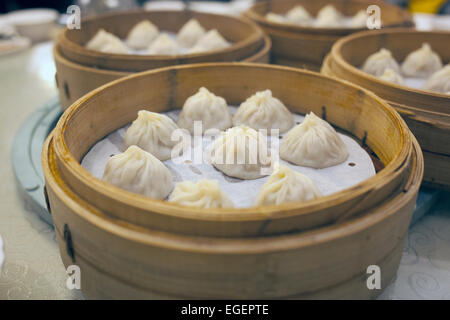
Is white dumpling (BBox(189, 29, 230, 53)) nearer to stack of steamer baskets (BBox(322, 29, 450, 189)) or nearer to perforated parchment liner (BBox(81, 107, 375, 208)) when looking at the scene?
stack of steamer baskets (BBox(322, 29, 450, 189))

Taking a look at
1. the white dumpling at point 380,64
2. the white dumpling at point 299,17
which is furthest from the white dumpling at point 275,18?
the white dumpling at point 380,64

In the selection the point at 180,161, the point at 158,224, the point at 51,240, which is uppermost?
the point at 158,224

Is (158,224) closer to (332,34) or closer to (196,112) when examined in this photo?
(196,112)

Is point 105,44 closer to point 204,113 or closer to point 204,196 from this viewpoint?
point 204,113

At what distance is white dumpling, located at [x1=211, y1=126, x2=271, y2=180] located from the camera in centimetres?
186

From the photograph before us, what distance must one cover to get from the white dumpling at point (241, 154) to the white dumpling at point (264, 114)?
296mm

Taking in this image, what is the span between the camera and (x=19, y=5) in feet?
24.1

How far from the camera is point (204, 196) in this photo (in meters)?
1.54

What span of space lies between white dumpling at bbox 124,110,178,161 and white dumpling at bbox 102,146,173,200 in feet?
0.84

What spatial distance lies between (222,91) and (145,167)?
102cm

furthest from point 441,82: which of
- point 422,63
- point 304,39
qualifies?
point 304,39

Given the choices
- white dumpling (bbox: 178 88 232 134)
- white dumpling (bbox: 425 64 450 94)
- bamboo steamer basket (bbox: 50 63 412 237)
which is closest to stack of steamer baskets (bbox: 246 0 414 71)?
white dumpling (bbox: 425 64 450 94)

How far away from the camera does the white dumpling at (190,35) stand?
362 cm

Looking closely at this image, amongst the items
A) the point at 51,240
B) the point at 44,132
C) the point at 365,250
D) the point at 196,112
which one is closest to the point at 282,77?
the point at 196,112
